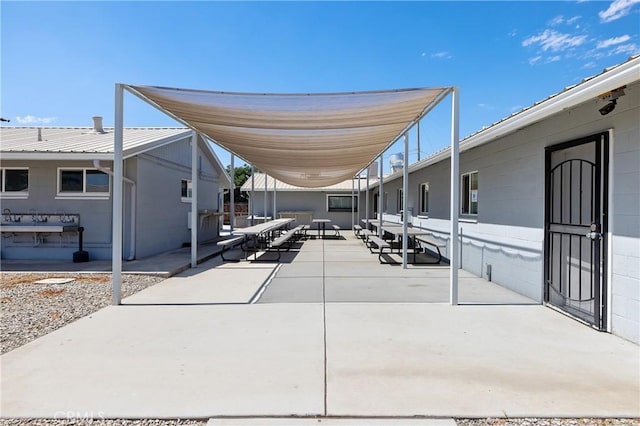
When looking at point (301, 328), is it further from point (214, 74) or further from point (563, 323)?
point (214, 74)

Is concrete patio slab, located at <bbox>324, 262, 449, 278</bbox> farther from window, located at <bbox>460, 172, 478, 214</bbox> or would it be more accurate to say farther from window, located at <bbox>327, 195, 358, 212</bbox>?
window, located at <bbox>327, 195, 358, 212</bbox>

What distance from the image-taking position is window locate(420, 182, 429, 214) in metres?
12.2

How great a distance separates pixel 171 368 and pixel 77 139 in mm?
9936

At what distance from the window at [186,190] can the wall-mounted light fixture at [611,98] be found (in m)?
12.0

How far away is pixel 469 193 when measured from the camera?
8820mm

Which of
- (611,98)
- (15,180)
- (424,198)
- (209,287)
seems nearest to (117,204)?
(209,287)

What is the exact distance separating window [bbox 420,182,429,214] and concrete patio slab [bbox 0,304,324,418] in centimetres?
831

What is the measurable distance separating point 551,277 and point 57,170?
11.3 m

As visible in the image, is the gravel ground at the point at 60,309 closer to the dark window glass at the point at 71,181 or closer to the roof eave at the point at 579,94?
the dark window glass at the point at 71,181

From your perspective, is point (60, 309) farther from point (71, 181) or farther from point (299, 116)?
point (71, 181)

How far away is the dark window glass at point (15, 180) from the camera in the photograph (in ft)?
31.8

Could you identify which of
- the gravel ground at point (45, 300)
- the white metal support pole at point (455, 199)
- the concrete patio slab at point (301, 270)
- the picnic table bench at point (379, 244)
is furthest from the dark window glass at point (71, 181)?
the white metal support pole at point (455, 199)

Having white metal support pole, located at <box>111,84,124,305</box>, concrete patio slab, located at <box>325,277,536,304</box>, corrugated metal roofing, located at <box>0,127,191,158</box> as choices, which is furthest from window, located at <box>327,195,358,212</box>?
white metal support pole, located at <box>111,84,124,305</box>

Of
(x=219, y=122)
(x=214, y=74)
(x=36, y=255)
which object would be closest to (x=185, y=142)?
(x=214, y=74)
